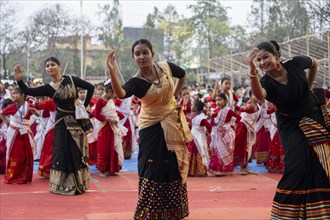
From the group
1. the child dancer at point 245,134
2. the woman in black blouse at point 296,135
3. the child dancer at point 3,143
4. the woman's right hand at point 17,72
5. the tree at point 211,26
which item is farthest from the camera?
the tree at point 211,26

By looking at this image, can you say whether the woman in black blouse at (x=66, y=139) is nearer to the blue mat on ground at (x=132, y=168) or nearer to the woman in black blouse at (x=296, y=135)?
the blue mat on ground at (x=132, y=168)

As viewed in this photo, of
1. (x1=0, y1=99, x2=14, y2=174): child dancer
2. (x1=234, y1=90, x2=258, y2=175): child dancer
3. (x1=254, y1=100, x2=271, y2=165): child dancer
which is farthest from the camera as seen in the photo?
(x1=254, y1=100, x2=271, y2=165): child dancer

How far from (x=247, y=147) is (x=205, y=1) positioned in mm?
28240

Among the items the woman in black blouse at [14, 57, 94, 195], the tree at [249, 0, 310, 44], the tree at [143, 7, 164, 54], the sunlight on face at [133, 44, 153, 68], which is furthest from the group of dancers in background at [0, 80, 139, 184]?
the tree at [143, 7, 164, 54]

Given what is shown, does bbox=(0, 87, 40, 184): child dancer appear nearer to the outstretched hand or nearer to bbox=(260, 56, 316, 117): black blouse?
the outstretched hand

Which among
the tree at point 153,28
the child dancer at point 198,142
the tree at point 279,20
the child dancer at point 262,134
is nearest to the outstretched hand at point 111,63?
the child dancer at point 198,142

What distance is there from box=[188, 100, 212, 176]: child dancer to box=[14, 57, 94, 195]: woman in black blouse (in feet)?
9.11

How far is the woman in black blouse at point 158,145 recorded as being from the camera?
5.02 metres

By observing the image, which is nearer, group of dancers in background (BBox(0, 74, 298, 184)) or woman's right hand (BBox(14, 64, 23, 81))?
woman's right hand (BBox(14, 64, 23, 81))

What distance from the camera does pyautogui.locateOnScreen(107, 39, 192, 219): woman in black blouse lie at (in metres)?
5.02

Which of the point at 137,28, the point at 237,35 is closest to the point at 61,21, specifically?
the point at 237,35

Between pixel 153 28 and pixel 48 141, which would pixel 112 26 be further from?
pixel 48 141

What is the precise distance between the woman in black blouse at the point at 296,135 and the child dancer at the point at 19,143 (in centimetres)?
543

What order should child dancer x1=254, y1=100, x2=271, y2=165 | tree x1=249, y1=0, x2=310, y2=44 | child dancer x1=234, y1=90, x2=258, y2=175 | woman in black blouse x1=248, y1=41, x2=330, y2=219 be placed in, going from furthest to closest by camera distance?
tree x1=249, y1=0, x2=310, y2=44, child dancer x1=254, y1=100, x2=271, y2=165, child dancer x1=234, y1=90, x2=258, y2=175, woman in black blouse x1=248, y1=41, x2=330, y2=219
